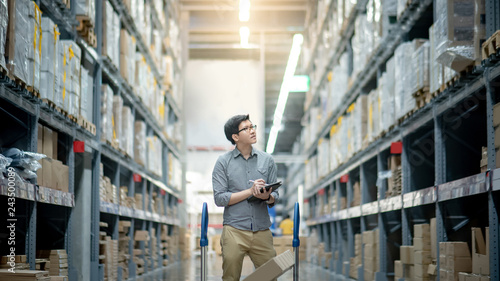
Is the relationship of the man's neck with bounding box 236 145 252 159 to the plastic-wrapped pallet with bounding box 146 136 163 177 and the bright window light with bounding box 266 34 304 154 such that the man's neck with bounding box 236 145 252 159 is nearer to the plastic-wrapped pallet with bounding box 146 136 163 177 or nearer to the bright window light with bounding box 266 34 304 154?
the plastic-wrapped pallet with bounding box 146 136 163 177

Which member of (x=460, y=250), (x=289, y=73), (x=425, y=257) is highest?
(x=289, y=73)

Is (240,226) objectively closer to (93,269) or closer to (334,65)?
(93,269)

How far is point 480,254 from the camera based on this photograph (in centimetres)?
516

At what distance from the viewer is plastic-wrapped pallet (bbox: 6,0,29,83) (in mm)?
5121

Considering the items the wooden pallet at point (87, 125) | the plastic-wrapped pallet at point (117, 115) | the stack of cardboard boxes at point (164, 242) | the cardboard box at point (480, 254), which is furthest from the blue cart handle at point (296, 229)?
the stack of cardboard boxes at point (164, 242)

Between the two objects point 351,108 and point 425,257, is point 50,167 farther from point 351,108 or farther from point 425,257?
point 351,108

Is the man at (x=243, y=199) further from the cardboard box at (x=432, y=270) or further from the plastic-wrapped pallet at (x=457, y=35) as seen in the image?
the cardboard box at (x=432, y=270)

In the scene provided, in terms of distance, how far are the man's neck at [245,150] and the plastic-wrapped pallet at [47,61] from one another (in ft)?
8.18

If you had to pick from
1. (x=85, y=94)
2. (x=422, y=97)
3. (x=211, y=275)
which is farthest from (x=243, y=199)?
(x=211, y=275)

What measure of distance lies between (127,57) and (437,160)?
219 inches

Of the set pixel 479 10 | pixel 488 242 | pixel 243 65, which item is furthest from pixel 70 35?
pixel 243 65

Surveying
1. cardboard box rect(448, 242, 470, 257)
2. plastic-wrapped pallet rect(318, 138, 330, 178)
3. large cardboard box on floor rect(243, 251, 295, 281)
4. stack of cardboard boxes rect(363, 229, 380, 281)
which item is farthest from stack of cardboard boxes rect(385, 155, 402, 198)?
plastic-wrapped pallet rect(318, 138, 330, 178)

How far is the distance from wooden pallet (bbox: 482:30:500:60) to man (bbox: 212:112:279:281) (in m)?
1.85

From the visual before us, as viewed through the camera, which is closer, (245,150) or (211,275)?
(245,150)
